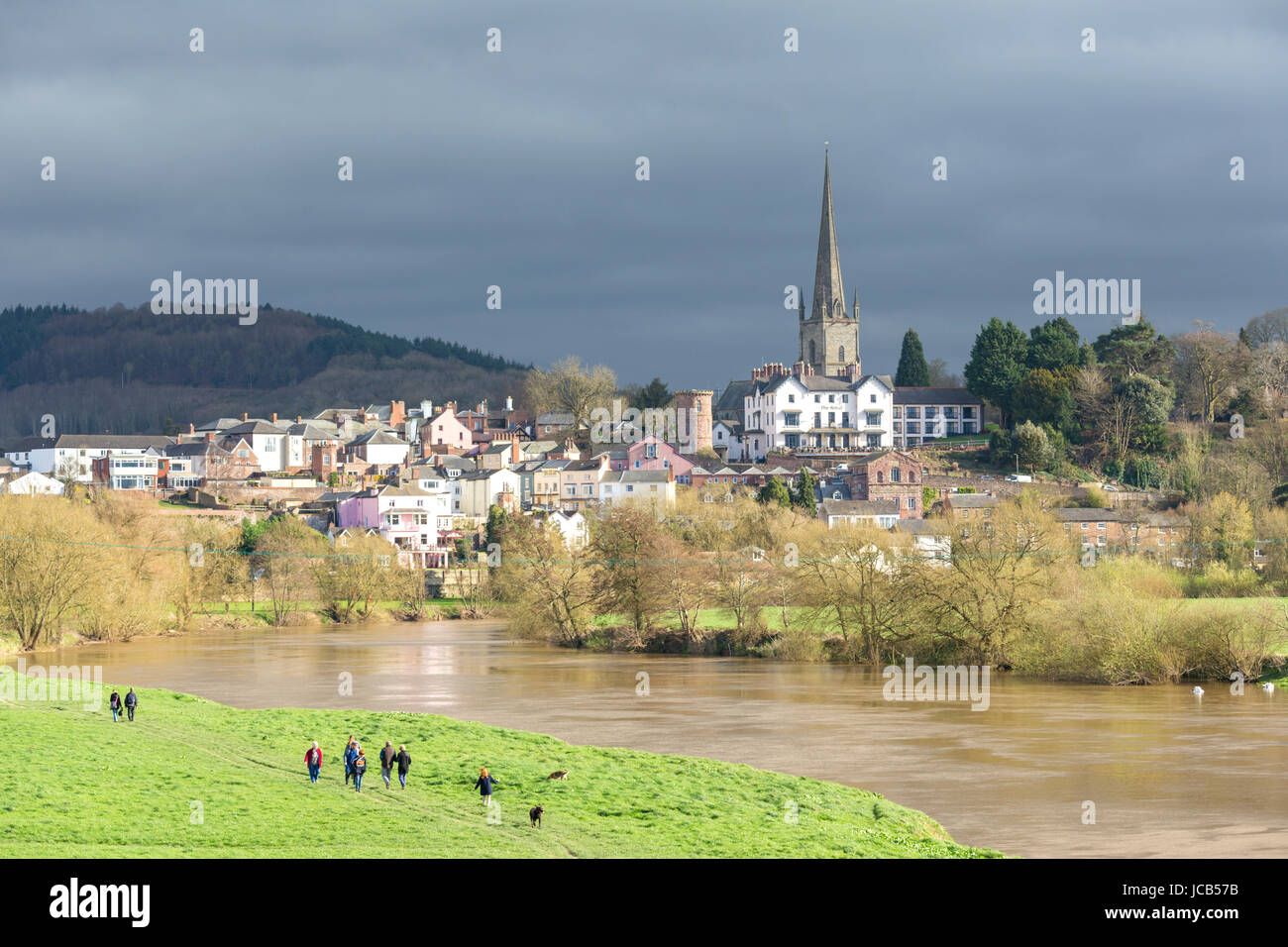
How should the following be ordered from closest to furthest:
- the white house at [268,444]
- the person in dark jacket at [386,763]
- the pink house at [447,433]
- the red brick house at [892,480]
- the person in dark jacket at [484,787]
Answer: the person in dark jacket at [484,787], the person in dark jacket at [386,763], the red brick house at [892,480], the white house at [268,444], the pink house at [447,433]

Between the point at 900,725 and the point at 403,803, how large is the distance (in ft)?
54.8

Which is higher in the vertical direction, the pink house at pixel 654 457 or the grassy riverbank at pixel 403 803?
the pink house at pixel 654 457

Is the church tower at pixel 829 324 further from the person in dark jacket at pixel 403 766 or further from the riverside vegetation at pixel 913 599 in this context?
the person in dark jacket at pixel 403 766

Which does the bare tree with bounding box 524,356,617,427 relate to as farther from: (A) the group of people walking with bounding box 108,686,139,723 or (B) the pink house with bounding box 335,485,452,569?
(A) the group of people walking with bounding box 108,686,139,723

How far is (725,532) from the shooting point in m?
78.5

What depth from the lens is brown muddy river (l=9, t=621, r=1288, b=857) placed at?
24.7 metres

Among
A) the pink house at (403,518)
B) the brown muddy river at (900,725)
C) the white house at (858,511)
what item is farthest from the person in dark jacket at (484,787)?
the pink house at (403,518)

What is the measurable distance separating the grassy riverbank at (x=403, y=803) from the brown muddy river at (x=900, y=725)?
2.43m

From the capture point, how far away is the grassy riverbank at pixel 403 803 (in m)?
20.4

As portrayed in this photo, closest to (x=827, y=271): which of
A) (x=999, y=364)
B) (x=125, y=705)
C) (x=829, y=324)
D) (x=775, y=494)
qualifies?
(x=829, y=324)

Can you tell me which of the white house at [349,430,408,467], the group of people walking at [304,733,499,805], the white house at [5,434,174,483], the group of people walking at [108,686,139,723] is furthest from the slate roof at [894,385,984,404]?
the group of people walking at [304,733,499,805]

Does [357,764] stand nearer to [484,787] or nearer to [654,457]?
[484,787]
